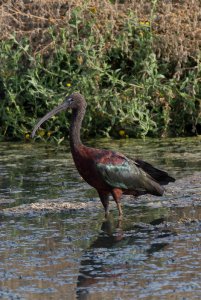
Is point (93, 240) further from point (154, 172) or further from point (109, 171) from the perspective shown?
point (154, 172)

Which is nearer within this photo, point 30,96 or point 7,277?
point 7,277

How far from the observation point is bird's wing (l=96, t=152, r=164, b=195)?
30.9ft

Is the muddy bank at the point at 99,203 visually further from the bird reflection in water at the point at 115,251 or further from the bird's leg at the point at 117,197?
the bird reflection in water at the point at 115,251

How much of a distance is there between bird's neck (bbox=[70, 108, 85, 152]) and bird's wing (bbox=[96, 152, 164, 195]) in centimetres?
26

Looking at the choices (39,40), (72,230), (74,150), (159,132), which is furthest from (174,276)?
(39,40)

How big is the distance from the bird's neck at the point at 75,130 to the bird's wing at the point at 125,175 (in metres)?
0.26

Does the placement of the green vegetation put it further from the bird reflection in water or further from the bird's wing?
the bird reflection in water

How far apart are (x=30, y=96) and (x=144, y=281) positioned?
6926mm

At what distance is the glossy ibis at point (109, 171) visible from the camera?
933 centimetres

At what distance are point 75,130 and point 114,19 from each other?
16.1 feet

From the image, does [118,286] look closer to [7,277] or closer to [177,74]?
[7,277]

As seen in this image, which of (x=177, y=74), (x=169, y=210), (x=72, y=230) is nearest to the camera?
(x=72, y=230)

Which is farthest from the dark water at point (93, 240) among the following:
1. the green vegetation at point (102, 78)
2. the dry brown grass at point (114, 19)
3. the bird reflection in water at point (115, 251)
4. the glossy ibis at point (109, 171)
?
the dry brown grass at point (114, 19)

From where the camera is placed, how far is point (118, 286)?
700 cm
